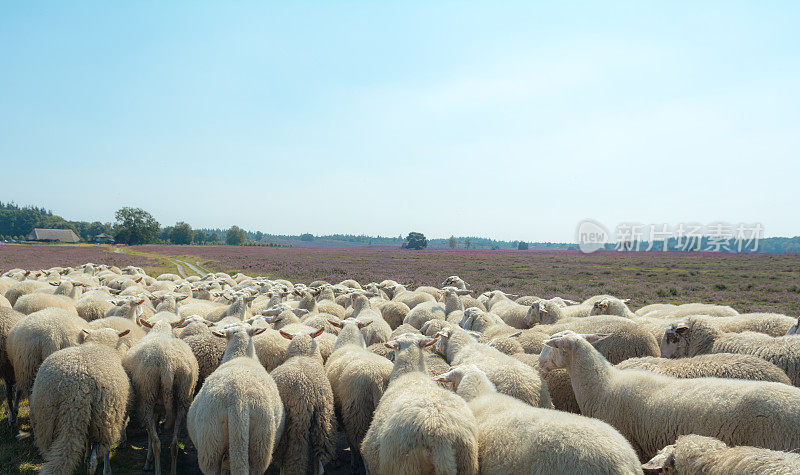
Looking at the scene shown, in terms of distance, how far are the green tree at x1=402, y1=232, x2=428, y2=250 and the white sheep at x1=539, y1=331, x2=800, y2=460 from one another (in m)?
93.6

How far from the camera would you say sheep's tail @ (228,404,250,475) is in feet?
15.4

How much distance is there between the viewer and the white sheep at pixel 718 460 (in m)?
3.05

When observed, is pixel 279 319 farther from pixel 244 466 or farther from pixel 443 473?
pixel 443 473

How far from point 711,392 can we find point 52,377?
788 centimetres

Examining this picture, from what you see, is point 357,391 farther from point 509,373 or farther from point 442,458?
point 442,458

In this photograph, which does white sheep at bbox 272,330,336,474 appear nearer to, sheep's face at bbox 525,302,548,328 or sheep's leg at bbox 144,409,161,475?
sheep's leg at bbox 144,409,161,475

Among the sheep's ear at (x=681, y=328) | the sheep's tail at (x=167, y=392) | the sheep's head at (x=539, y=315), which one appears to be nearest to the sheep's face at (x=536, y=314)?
the sheep's head at (x=539, y=315)

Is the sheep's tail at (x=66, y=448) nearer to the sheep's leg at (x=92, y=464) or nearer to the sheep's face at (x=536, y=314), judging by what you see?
the sheep's leg at (x=92, y=464)

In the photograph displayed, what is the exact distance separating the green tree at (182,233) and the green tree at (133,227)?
16582 millimetres

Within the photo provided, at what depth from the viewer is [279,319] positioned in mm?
9906

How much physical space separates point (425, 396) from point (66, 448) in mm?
4637

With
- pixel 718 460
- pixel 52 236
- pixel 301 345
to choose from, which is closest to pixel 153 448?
pixel 301 345

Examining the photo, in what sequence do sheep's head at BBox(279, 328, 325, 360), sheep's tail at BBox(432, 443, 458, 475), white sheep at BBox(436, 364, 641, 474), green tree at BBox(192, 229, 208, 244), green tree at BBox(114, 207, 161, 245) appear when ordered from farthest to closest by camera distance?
1. green tree at BBox(192, 229, 208, 244)
2. green tree at BBox(114, 207, 161, 245)
3. sheep's head at BBox(279, 328, 325, 360)
4. sheep's tail at BBox(432, 443, 458, 475)
5. white sheep at BBox(436, 364, 641, 474)

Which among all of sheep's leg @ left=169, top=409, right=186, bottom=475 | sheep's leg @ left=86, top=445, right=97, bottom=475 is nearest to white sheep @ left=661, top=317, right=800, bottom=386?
sheep's leg @ left=169, top=409, right=186, bottom=475
